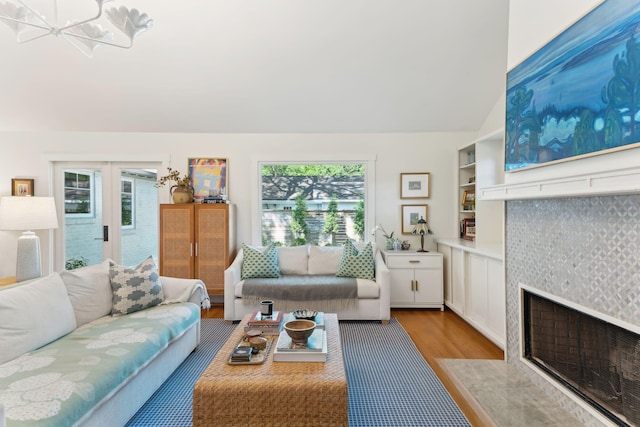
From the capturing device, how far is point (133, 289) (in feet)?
9.06

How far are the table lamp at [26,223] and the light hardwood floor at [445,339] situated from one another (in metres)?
1.78

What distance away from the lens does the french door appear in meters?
4.70

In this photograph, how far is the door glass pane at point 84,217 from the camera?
15.5 feet

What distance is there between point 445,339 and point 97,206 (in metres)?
4.69

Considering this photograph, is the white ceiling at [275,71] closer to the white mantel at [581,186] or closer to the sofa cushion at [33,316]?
the white mantel at [581,186]

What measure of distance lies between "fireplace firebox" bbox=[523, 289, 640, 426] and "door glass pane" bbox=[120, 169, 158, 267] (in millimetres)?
4474

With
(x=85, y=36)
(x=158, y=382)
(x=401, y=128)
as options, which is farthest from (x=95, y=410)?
(x=401, y=128)

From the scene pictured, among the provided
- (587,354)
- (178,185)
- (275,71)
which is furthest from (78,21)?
(587,354)

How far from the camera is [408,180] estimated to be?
185 inches

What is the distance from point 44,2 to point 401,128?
12.8 ft

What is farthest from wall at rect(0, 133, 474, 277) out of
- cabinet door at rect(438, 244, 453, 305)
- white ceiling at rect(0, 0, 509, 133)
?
cabinet door at rect(438, 244, 453, 305)

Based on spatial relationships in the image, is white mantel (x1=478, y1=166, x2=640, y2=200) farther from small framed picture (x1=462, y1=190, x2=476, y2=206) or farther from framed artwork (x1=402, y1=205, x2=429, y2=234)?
framed artwork (x1=402, y1=205, x2=429, y2=234)

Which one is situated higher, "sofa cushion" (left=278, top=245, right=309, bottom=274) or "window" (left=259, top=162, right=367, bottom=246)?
"window" (left=259, top=162, right=367, bottom=246)

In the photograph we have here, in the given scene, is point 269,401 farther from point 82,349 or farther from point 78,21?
point 78,21
